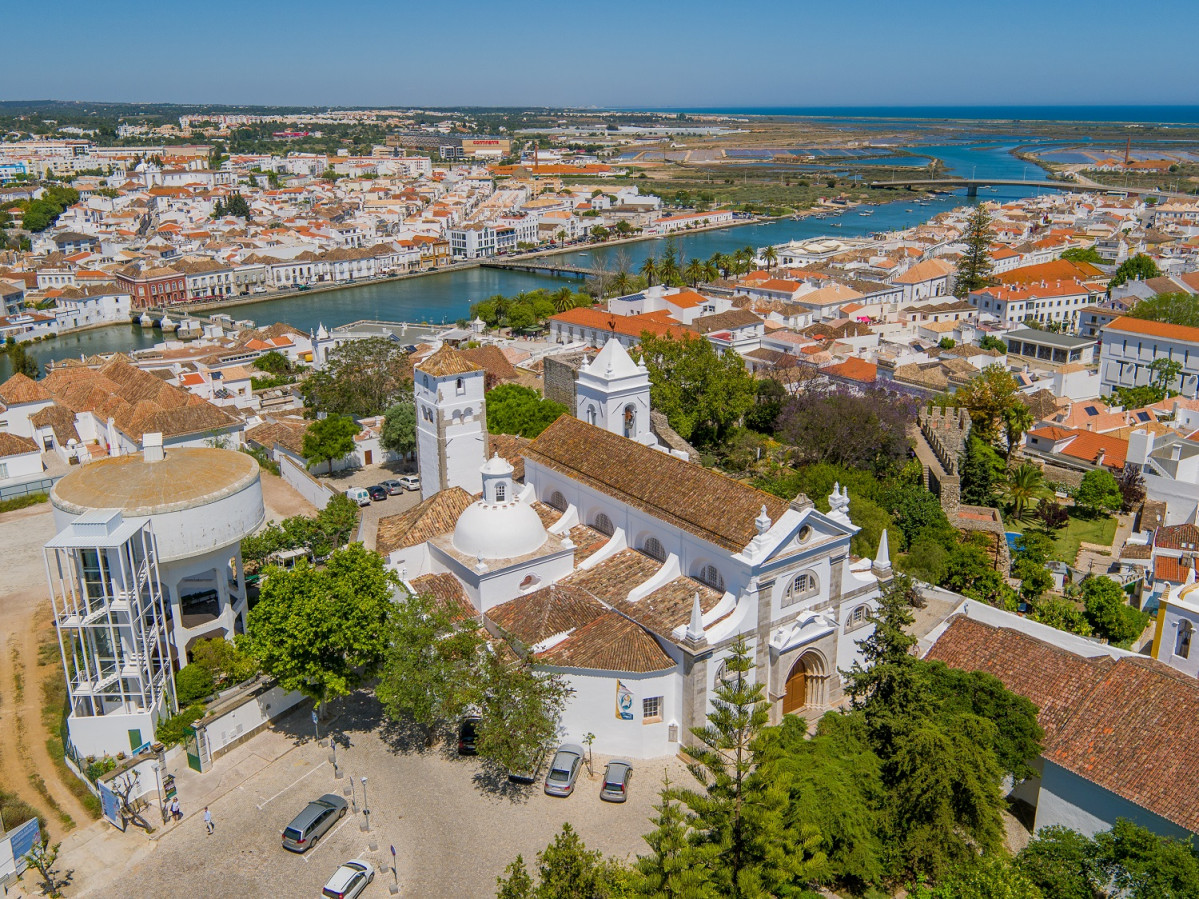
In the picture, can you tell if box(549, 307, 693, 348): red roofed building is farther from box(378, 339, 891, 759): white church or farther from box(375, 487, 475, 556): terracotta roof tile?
box(378, 339, 891, 759): white church

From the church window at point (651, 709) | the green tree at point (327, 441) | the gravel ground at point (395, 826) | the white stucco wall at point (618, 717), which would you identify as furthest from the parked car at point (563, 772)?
the green tree at point (327, 441)

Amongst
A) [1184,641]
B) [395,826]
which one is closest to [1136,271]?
[1184,641]

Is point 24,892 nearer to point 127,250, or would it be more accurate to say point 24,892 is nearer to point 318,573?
point 318,573

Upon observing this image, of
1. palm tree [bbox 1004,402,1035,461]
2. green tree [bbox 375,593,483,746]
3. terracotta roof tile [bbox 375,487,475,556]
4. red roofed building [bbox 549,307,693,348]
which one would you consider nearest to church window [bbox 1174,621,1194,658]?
green tree [bbox 375,593,483,746]

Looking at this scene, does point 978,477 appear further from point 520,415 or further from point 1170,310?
point 1170,310

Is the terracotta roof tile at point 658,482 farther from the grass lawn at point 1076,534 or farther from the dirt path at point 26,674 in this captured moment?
the grass lawn at point 1076,534

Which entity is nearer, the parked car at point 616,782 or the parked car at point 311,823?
the parked car at point 311,823
